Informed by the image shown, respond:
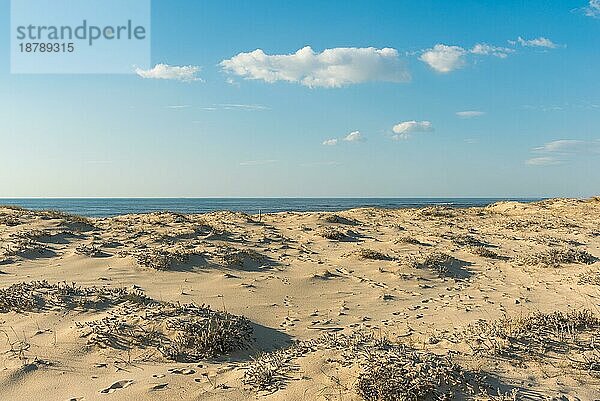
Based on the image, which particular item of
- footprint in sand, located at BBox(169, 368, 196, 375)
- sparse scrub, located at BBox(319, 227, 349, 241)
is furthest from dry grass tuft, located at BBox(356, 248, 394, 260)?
footprint in sand, located at BBox(169, 368, 196, 375)

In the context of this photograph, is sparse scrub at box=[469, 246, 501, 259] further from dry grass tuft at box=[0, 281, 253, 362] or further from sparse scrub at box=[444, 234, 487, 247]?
dry grass tuft at box=[0, 281, 253, 362]

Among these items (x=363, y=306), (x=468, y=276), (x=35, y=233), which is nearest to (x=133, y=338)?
(x=363, y=306)

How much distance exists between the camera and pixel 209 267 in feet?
40.5

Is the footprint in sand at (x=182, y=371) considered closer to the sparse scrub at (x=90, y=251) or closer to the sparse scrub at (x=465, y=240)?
the sparse scrub at (x=90, y=251)

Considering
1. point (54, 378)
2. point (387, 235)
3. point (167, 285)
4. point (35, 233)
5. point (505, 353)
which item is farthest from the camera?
point (387, 235)

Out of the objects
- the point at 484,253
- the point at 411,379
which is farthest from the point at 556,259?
the point at 411,379

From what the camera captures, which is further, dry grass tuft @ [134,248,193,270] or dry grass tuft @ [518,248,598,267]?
dry grass tuft @ [518,248,598,267]

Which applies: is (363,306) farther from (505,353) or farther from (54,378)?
(54,378)

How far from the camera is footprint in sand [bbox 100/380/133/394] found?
5217mm

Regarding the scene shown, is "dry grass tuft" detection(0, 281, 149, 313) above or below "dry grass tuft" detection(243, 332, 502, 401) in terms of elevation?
above

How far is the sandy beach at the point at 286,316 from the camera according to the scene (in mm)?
5254

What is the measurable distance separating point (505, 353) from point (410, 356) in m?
1.47

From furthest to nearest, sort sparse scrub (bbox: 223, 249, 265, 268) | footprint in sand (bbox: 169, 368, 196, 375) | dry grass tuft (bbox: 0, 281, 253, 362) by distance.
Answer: sparse scrub (bbox: 223, 249, 265, 268) < dry grass tuft (bbox: 0, 281, 253, 362) < footprint in sand (bbox: 169, 368, 196, 375)

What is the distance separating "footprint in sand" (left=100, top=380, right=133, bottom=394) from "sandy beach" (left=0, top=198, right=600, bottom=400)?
0.02 m
